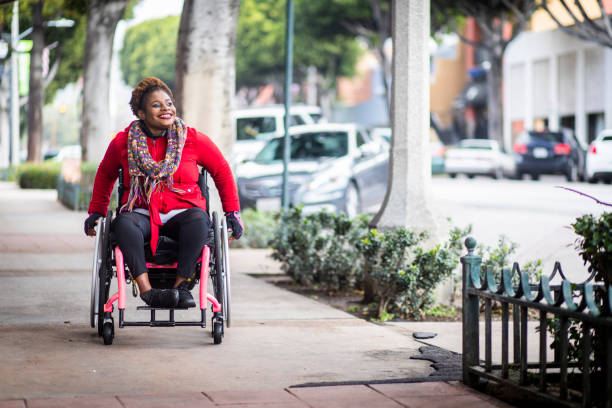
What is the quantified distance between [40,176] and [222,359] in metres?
25.0

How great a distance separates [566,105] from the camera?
45500 millimetres

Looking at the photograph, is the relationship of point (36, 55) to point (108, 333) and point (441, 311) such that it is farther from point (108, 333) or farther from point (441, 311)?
point (108, 333)

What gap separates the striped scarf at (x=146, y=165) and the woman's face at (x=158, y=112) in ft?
0.22

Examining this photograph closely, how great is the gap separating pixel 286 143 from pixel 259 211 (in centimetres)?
145

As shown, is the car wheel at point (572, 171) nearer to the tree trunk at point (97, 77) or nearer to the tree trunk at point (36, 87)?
the tree trunk at point (97, 77)

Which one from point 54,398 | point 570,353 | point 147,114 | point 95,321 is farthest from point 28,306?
point 570,353

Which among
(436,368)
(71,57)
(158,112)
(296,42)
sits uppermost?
(296,42)

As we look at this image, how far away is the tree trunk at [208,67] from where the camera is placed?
43.1ft

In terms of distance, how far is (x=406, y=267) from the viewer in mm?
7852

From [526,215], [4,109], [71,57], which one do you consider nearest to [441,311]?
[526,215]

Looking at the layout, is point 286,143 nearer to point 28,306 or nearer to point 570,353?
point 28,306

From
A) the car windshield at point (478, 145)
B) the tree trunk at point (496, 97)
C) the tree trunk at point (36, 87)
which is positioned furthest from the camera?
the tree trunk at point (496, 97)

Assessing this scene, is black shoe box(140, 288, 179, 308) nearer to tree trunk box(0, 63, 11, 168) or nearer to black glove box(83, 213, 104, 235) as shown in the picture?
black glove box(83, 213, 104, 235)

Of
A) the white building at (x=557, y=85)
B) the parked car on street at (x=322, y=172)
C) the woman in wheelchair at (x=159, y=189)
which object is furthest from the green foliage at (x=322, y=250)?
the white building at (x=557, y=85)
